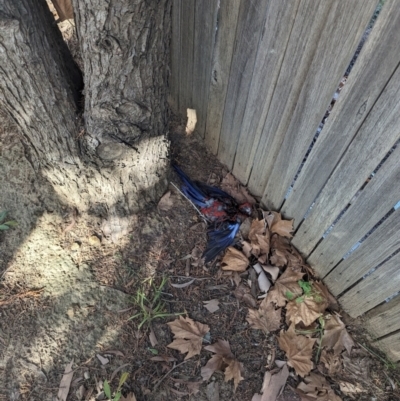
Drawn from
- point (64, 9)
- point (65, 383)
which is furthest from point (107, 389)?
point (64, 9)

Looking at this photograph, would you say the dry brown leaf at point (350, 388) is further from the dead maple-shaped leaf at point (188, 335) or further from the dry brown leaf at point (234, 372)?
the dead maple-shaped leaf at point (188, 335)

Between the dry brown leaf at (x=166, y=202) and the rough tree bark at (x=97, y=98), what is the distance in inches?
4.6

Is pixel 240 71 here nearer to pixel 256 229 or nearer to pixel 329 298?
pixel 256 229

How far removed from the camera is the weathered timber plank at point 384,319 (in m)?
1.93

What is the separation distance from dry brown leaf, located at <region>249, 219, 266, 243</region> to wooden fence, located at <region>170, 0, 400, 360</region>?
0.14 meters

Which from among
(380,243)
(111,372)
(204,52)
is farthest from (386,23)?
(111,372)

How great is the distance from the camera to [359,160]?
1615 millimetres

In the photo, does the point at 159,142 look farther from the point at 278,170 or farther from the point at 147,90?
the point at 278,170

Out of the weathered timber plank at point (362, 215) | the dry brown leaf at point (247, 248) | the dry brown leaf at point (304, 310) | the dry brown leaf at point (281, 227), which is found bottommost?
the dry brown leaf at point (304, 310)

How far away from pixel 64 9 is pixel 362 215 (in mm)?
2312

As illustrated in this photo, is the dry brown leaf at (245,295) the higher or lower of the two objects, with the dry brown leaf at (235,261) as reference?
lower

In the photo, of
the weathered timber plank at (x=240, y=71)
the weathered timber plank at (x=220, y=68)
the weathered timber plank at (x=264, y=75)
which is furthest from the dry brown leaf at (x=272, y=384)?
the weathered timber plank at (x=220, y=68)

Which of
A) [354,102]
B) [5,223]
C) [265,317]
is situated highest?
[354,102]

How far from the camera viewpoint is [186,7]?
7.15 ft
